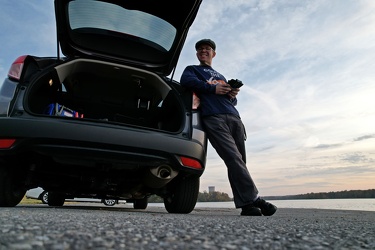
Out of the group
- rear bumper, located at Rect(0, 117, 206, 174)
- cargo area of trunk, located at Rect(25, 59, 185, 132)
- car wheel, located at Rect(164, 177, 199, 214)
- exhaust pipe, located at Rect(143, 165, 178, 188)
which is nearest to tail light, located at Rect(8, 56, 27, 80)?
cargo area of trunk, located at Rect(25, 59, 185, 132)

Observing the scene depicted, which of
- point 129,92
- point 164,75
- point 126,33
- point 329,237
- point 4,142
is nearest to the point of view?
point 329,237

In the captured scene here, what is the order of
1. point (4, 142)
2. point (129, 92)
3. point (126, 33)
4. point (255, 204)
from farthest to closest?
point (129, 92) → point (126, 33) → point (255, 204) → point (4, 142)

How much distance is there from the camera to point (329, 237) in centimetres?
121

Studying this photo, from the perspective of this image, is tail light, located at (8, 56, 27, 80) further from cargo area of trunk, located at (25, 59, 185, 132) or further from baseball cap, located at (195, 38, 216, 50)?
baseball cap, located at (195, 38, 216, 50)

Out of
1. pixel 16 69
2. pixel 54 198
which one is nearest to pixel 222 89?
pixel 16 69

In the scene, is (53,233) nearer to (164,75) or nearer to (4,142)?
(4,142)

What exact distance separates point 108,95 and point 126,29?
36.7 inches

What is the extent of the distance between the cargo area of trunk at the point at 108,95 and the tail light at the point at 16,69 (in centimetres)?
22

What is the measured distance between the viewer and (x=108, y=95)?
366cm

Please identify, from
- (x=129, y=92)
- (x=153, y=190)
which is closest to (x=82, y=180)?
(x=153, y=190)

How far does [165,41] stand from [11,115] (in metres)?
1.73

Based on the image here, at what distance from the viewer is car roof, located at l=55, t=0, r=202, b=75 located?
2.92 metres

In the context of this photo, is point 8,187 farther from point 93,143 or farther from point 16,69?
point 16,69

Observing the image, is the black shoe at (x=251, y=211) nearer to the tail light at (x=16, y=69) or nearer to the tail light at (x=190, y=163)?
the tail light at (x=190, y=163)
